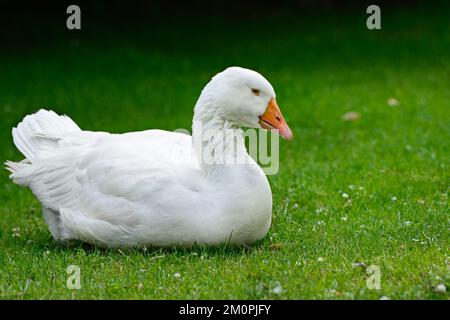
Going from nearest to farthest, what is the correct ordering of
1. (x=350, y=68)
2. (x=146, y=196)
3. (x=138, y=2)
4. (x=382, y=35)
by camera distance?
1. (x=146, y=196)
2. (x=350, y=68)
3. (x=382, y=35)
4. (x=138, y=2)

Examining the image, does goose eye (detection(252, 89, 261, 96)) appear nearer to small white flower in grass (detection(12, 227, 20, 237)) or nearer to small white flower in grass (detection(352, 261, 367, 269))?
small white flower in grass (detection(352, 261, 367, 269))

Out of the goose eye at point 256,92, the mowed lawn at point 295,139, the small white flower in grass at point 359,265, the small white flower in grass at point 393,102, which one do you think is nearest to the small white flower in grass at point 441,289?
the mowed lawn at point 295,139

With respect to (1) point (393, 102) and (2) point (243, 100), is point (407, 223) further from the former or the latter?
(1) point (393, 102)

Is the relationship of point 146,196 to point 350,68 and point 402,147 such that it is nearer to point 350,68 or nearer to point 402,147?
point 402,147

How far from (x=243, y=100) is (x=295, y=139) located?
5.29 metres

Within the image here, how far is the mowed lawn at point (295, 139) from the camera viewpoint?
224 inches

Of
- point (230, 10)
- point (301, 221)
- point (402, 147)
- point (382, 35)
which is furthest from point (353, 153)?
point (230, 10)

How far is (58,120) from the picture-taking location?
25.9 feet

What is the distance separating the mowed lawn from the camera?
568 cm

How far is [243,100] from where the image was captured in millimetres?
6473

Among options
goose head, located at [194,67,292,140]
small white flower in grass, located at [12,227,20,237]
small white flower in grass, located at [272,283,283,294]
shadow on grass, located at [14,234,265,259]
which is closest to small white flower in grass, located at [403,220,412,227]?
shadow on grass, located at [14,234,265,259]

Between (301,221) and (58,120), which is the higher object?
(58,120)

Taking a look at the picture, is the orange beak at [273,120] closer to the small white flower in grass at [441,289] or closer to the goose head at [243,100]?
the goose head at [243,100]
